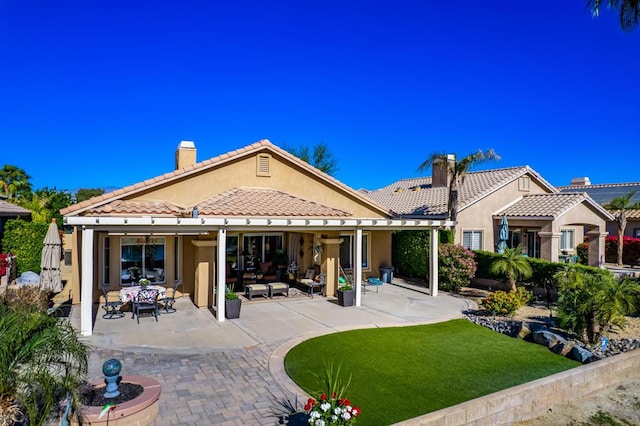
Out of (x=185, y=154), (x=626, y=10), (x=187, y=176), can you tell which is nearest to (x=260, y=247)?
(x=187, y=176)

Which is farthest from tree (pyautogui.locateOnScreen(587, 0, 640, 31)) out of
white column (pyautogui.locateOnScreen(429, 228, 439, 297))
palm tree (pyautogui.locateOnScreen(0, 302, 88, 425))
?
palm tree (pyautogui.locateOnScreen(0, 302, 88, 425))

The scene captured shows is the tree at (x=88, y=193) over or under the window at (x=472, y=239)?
over

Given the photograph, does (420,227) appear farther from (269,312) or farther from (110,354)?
(110,354)

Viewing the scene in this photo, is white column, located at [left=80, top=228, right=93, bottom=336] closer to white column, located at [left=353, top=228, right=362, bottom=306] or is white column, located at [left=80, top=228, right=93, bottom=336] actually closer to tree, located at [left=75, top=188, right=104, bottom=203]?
white column, located at [left=353, top=228, right=362, bottom=306]

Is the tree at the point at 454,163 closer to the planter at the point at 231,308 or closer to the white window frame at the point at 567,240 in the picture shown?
the white window frame at the point at 567,240

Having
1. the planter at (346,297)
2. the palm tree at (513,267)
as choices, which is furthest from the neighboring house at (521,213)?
the planter at (346,297)

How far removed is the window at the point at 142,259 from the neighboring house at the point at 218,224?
0.12 feet

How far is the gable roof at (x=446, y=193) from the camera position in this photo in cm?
2706

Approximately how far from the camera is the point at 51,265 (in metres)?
15.2

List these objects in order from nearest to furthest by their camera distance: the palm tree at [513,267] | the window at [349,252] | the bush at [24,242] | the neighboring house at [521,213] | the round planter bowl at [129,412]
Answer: the round planter bowl at [129,412] → the palm tree at [513,267] → the bush at [24,242] → the window at [349,252] → the neighboring house at [521,213]

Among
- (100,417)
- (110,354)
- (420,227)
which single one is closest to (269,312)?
(110,354)

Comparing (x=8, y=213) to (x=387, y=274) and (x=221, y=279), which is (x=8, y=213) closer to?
(x=221, y=279)

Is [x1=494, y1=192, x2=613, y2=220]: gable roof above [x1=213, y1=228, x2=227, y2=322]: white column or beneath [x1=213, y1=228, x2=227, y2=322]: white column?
above

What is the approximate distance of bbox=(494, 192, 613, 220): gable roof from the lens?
82.8ft
